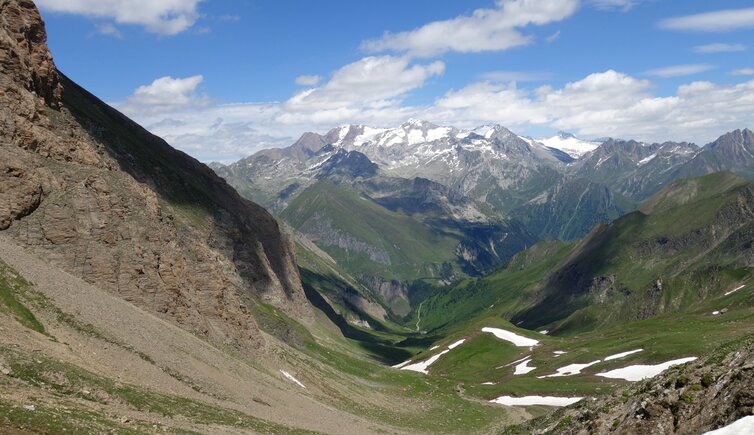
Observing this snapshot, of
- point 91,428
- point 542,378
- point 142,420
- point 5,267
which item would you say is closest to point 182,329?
point 5,267

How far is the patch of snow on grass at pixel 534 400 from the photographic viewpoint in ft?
319

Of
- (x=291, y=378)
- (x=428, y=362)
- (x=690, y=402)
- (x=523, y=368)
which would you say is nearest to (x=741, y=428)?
(x=690, y=402)

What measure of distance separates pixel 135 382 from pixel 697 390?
1690 inches

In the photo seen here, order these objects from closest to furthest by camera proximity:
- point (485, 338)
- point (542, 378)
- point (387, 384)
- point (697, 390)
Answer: point (697, 390) < point (542, 378) < point (387, 384) < point (485, 338)

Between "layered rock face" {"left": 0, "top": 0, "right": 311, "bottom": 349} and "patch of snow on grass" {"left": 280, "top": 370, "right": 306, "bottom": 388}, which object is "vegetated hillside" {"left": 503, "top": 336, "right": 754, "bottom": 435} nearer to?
"layered rock face" {"left": 0, "top": 0, "right": 311, "bottom": 349}

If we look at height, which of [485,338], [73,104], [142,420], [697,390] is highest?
[73,104]

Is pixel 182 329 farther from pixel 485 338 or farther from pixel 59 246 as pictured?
pixel 485 338

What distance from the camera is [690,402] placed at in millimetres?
21812

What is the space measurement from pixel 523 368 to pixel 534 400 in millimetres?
Result: 29281

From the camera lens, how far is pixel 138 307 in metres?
70.6

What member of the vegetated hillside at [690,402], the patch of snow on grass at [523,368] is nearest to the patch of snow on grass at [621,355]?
the patch of snow on grass at [523,368]

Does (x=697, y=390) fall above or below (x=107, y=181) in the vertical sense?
below

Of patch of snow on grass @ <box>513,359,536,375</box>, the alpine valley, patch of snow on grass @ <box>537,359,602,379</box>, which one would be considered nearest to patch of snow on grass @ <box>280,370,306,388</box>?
the alpine valley

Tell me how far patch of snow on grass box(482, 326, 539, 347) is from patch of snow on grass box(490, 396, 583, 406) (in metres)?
49.8
